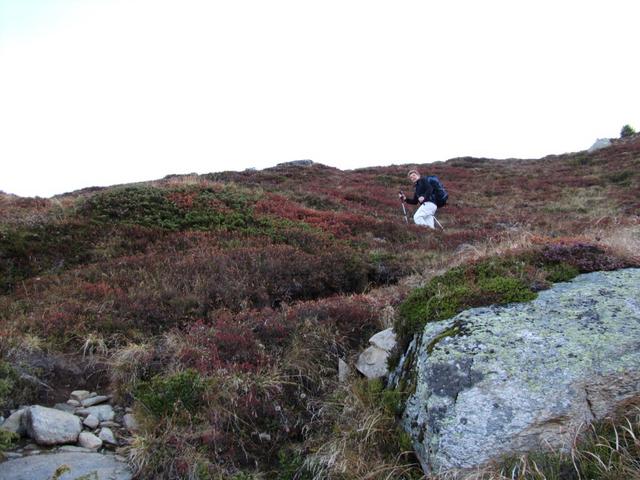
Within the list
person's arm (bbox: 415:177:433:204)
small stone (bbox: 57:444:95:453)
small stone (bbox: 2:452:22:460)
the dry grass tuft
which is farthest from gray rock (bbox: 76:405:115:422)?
person's arm (bbox: 415:177:433:204)

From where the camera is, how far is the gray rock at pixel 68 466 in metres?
4.31

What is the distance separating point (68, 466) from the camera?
14.5ft

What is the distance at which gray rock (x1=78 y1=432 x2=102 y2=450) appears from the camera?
493 cm

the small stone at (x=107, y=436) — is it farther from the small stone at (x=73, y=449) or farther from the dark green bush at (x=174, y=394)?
the dark green bush at (x=174, y=394)

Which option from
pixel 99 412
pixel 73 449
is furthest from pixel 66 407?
pixel 73 449

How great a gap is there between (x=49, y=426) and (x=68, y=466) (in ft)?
2.28

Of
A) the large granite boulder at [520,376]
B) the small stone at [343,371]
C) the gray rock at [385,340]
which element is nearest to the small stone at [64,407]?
the small stone at [343,371]

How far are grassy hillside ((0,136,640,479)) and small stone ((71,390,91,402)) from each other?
355mm

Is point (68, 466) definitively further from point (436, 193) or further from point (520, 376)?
point (436, 193)

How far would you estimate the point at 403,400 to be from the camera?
483 centimetres

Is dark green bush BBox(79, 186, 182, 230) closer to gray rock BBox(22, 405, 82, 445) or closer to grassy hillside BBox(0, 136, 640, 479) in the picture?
grassy hillside BBox(0, 136, 640, 479)

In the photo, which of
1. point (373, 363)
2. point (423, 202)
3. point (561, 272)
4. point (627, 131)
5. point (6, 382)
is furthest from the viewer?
point (627, 131)

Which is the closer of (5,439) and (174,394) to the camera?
(5,439)

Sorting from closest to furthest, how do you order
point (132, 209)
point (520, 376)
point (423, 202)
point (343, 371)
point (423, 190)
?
point (520, 376)
point (343, 371)
point (132, 209)
point (423, 202)
point (423, 190)
